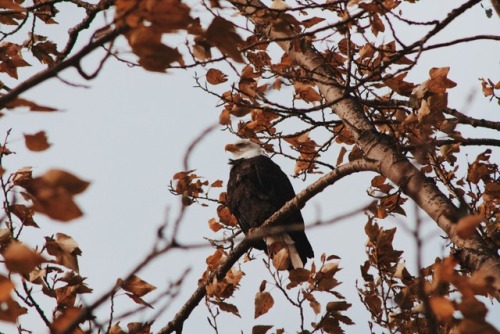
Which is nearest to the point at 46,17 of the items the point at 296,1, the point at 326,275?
the point at 296,1

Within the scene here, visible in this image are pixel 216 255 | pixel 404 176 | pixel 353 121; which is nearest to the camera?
pixel 404 176

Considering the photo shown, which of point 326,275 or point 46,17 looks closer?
point 326,275

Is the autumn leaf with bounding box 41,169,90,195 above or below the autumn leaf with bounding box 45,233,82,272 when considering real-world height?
below

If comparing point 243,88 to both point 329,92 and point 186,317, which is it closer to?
point 329,92

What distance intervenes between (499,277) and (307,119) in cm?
138

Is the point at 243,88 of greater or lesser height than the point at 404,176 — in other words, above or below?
above

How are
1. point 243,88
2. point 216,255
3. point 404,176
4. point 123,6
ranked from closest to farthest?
point 123,6 < point 404,176 < point 243,88 < point 216,255

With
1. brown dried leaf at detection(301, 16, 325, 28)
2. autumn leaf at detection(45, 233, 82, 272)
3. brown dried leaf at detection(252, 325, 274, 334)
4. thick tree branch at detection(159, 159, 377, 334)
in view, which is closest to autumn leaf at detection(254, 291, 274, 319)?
brown dried leaf at detection(252, 325, 274, 334)

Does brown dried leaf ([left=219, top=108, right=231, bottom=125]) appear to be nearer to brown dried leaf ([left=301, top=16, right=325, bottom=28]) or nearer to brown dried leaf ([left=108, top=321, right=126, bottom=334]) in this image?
brown dried leaf ([left=301, top=16, right=325, bottom=28])

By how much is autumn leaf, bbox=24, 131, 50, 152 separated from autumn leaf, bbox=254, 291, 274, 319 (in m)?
1.49

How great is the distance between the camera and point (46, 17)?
338cm

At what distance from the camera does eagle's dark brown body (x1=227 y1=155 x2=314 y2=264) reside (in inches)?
196

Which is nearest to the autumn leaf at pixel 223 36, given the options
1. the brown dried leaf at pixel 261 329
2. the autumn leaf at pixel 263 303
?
the brown dried leaf at pixel 261 329

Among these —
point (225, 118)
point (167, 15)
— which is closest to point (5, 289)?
point (167, 15)
